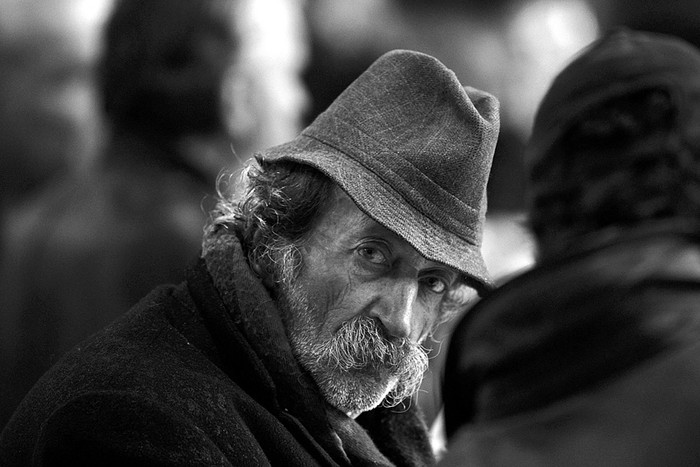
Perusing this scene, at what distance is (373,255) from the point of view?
315 centimetres

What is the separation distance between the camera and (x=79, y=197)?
424 cm

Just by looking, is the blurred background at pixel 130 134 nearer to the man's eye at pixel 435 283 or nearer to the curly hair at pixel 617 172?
the man's eye at pixel 435 283

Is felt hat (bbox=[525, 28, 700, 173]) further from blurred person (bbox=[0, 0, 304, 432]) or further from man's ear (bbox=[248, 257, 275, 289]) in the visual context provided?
blurred person (bbox=[0, 0, 304, 432])

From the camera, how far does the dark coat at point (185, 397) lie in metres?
2.52

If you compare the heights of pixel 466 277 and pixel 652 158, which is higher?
pixel 652 158

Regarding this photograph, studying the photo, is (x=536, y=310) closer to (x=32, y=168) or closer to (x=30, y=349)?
(x=30, y=349)

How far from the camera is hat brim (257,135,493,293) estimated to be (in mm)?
3006

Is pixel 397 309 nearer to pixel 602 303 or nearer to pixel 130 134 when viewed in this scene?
pixel 602 303

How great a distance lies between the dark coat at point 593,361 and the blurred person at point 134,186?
239cm

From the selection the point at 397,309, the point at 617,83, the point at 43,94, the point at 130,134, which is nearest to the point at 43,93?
the point at 43,94

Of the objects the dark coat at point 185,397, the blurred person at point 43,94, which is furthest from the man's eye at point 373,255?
the blurred person at point 43,94

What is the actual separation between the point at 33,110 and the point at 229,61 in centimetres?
132

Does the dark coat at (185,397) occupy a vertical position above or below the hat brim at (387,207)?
below

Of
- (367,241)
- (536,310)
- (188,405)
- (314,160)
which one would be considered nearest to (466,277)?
(367,241)
